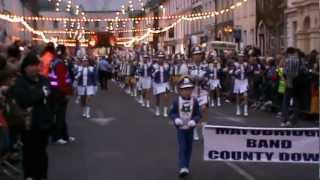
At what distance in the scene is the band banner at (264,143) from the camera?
11000 mm

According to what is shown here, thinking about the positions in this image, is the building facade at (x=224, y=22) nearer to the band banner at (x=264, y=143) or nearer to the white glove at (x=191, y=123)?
the white glove at (x=191, y=123)

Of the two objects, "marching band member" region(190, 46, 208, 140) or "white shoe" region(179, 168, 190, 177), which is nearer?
"white shoe" region(179, 168, 190, 177)

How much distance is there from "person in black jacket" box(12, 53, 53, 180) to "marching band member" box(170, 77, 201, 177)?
2239 mm

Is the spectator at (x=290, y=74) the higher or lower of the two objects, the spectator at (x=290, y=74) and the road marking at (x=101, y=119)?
the higher

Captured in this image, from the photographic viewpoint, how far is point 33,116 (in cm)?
1037

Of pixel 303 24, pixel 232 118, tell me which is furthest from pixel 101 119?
pixel 303 24

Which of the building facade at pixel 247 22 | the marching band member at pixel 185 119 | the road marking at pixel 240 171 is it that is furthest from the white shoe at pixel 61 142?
the building facade at pixel 247 22

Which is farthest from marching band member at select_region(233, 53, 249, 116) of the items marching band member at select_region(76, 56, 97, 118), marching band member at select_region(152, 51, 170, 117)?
marching band member at select_region(76, 56, 97, 118)

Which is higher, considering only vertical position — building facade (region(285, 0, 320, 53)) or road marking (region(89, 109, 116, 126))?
building facade (region(285, 0, 320, 53))

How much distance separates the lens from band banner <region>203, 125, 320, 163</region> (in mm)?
11000

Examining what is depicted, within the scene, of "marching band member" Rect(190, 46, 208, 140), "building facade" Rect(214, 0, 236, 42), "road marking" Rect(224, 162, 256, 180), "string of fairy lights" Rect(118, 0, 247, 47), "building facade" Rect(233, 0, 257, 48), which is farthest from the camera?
"building facade" Rect(214, 0, 236, 42)

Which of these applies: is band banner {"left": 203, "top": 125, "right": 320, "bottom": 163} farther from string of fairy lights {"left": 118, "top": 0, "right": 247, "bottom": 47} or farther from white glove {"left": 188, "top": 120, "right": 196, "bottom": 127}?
string of fairy lights {"left": 118, "top": 0, "right": 247, "bottom": 47}

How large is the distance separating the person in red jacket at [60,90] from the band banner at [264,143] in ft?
16.2

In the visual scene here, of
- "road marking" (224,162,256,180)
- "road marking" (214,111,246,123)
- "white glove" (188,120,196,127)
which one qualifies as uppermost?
"white glove" (188,120,196,127)
